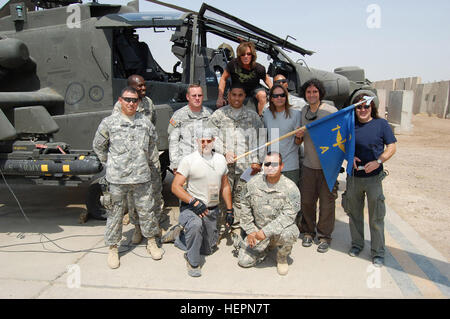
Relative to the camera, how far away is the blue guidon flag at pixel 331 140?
357 centimetres

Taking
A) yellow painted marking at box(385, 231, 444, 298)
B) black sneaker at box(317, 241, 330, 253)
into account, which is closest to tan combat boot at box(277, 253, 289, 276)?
black sneaker at box(317, 241, 330, 253)

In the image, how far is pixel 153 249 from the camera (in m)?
3.64

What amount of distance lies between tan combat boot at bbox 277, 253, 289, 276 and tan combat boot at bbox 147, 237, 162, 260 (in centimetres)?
117

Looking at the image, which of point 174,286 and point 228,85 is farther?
point 228,85

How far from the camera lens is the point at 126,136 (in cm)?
345

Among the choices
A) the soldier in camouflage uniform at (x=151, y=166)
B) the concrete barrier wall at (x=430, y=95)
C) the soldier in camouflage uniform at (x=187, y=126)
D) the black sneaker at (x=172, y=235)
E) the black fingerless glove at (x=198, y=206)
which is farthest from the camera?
the concrete barrier wall at (x=430, y=95)

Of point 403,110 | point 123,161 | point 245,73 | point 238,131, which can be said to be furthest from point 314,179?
point 403,110

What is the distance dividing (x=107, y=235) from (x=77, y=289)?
579 mm

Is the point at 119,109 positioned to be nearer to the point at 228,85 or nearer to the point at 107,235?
the point at 107,235

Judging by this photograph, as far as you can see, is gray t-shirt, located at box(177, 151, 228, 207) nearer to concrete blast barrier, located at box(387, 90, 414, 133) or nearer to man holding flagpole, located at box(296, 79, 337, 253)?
man holding flagpole, located at box(296, 79, 337, 253)

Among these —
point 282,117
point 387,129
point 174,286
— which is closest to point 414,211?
point 387,129

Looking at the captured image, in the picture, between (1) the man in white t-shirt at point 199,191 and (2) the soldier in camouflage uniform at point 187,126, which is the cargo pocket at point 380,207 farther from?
(2) the soldier in camouflage uniform at point 187,126

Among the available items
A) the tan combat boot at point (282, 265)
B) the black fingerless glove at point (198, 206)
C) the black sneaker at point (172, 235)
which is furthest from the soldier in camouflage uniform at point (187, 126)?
the tan combat boot at point (282, 265)

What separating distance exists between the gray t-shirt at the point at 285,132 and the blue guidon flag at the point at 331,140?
0.22 metres
